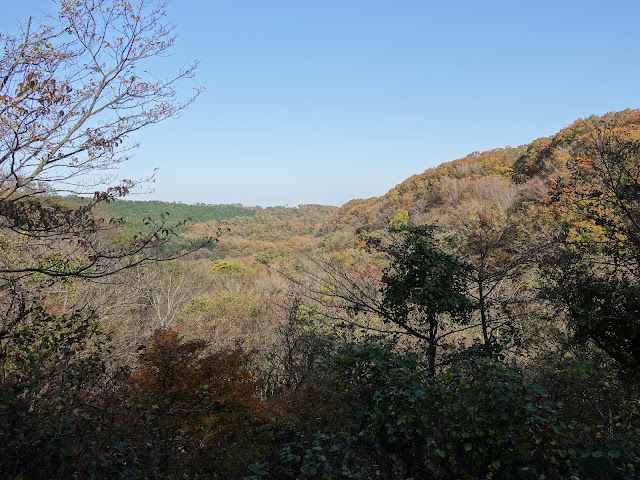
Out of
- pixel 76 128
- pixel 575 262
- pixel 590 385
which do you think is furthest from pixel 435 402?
pixel 76 128

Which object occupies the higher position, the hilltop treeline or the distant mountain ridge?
the distant mountain ridge

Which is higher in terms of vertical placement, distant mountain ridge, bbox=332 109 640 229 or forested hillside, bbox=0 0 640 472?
distant mountain ridge, bbox=332 109 640 229

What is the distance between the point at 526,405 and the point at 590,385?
230 cm

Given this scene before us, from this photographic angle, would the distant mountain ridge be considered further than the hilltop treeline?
Yes

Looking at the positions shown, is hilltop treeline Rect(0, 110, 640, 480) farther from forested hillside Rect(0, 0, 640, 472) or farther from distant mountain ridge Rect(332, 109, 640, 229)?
distant mountain ridge Rect(332, 109, 640, 229)

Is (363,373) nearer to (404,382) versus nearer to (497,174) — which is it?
(404,382)

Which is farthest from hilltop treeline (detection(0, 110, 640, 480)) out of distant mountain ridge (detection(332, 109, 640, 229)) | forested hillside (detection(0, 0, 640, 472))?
distant mountain ridge (detection(332, 109, 640, 229))

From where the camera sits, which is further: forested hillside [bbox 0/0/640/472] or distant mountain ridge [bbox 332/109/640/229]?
distant mountain ridge [bbox 332/109/640/229]

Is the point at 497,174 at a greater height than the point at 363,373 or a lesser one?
greater

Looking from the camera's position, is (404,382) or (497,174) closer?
(404,382)

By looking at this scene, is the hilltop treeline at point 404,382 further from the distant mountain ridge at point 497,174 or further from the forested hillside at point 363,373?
the distant mountain ridge at point 497,174

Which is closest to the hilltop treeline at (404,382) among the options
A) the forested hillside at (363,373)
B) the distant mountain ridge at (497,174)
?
the forested hillside at (363,373)

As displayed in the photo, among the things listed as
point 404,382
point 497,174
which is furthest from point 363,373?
point 497,174

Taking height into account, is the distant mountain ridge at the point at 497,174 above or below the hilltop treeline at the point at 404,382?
above
